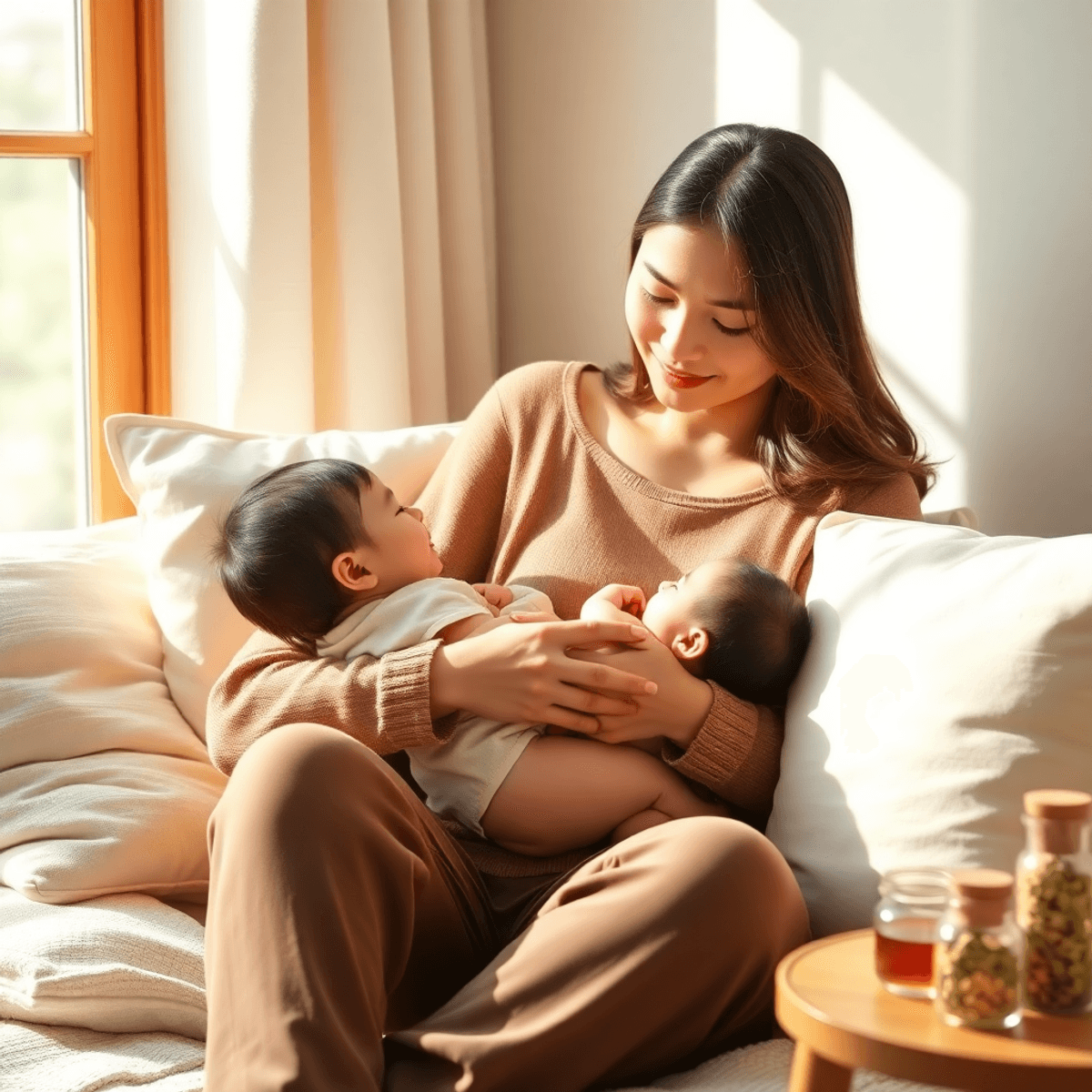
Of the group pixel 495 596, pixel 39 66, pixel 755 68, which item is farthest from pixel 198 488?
pixel 755 68

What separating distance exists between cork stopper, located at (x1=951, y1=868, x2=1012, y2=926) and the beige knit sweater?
577 mm

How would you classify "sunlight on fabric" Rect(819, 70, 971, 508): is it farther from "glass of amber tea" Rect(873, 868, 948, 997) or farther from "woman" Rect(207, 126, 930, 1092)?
"glass of amber tea" Rect(873, 868, 948, 997)

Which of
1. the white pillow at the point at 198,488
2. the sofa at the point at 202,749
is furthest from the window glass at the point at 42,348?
the sofa at the point at 202,749

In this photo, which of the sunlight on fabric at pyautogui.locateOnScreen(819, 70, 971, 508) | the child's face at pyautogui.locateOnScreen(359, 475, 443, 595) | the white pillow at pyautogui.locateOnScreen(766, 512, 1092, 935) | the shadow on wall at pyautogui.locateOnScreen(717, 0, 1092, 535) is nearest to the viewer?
the white pillow at pyautogui.locateOnScreen(766, 512, 1092, 935)

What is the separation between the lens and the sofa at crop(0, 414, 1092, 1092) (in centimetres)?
134

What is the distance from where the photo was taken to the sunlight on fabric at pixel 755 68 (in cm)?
227

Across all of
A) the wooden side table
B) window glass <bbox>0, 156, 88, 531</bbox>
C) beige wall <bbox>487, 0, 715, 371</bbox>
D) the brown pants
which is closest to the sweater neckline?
the brown pants

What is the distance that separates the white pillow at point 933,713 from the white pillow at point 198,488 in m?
0.76

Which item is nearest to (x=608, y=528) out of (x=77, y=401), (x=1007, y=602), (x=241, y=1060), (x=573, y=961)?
(x=1007, y=602)

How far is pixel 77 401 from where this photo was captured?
8.77ft

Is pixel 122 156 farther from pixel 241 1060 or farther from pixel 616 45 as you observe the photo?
pixel 241 1060

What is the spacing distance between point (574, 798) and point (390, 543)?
370mm

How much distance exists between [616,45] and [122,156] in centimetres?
92

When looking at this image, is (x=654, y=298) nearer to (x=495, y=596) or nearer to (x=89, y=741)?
(x=495, y=596)
